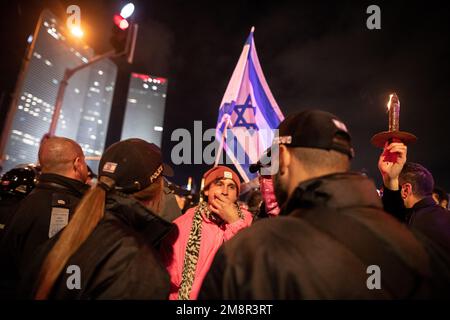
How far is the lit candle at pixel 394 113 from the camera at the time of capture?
2.93 meters

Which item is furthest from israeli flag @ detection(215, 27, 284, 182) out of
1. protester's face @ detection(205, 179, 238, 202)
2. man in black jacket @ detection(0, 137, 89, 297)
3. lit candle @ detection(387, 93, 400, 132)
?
lit candle @ detection(387, 93, 400, 132)

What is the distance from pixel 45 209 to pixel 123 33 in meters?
6.27

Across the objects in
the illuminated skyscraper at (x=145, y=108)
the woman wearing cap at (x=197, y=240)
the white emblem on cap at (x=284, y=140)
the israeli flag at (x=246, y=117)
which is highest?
the illuminated skyscraper at (x=145, y=108)

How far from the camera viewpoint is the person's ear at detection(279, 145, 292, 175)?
1.65 metres

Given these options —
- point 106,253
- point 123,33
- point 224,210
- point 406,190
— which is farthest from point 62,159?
point 123,33

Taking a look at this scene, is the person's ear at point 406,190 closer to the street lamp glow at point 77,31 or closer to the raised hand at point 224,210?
the raised hand at point 224,210

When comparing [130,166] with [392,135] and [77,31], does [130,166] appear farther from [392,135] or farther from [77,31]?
[77,31]

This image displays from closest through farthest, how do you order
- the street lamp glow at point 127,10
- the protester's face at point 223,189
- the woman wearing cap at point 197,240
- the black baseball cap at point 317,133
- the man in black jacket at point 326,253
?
the man in black jacket at point 326,253 < the black baseball cap at point 317,133 < the woman wearing cap at point 197,240 < the protester's face at point 223,189 < the street lamp glow at point 127,10

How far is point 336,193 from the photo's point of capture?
1.40m

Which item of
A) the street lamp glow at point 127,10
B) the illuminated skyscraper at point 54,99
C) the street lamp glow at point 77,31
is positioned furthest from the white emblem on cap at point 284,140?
the illuminated skyscraper at point 54,99

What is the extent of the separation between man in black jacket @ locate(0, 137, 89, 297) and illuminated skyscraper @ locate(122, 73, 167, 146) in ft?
139

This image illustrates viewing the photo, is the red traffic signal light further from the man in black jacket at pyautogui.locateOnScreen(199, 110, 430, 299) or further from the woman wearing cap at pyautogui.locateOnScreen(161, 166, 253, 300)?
the man in black jacket at pyautogui.locateOnScreen(199, 110, 430, 299)

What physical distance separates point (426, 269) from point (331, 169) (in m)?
0.64

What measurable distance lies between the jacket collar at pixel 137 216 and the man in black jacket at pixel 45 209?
123 centimetres
